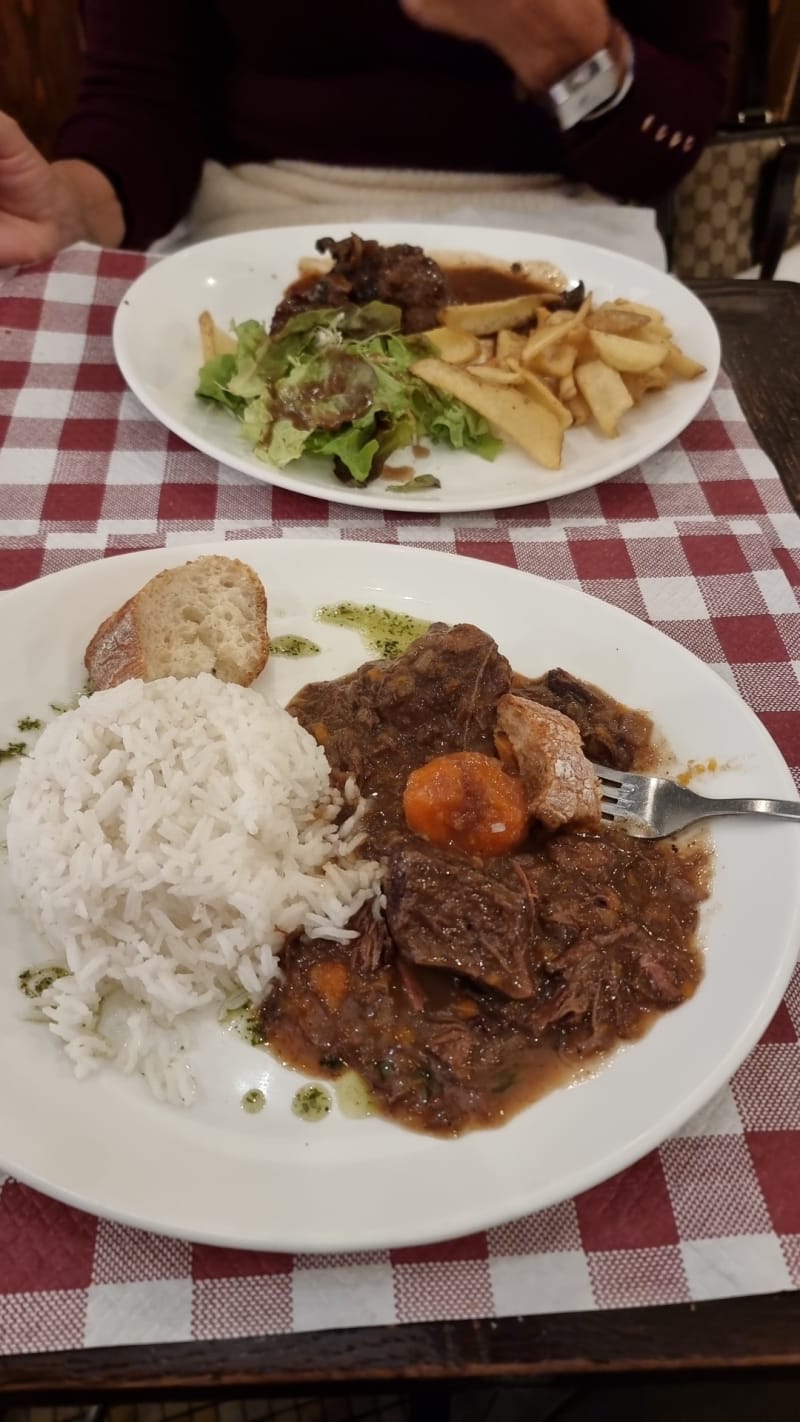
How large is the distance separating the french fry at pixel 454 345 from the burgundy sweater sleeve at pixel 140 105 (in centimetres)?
182

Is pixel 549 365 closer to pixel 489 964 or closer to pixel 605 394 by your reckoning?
pixel 605 394

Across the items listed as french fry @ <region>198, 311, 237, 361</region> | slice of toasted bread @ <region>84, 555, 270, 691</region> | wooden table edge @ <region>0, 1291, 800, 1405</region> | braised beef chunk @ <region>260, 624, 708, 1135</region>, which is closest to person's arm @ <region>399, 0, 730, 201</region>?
french fry @ <region>198, 311, 237, 361</region>

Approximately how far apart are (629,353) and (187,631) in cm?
185

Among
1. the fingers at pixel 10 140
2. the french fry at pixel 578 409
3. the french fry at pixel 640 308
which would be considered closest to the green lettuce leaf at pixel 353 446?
the french fry at pixel 578 409

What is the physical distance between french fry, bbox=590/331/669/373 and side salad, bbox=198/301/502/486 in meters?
0.48

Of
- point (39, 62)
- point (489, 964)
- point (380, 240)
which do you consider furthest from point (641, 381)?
point (39, 62)

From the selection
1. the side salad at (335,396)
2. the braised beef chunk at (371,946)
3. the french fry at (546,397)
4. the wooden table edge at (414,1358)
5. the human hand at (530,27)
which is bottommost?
the wooden table edge at (414,1358)

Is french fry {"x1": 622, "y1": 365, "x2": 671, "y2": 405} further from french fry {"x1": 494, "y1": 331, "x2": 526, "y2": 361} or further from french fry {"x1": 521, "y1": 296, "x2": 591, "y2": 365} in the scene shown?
french fry {"x1": 494, "y1": 331, "x2": 526, "y2": 361}

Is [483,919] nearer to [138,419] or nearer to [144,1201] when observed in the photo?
[144,1201]

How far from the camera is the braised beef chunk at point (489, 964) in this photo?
1771 mm

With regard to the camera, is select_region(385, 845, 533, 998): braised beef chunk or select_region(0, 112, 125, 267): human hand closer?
select_region(385, 845, 533, 998): braised beef chunk

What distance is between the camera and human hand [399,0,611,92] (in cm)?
388

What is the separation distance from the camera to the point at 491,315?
12.1 feet

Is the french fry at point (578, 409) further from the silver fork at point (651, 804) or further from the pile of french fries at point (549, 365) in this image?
the silver fork at point (651, 804)
